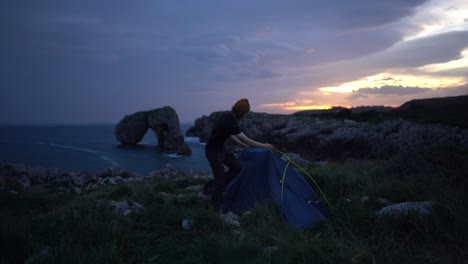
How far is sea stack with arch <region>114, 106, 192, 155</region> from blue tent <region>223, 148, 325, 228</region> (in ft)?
130

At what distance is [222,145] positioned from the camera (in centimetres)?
569

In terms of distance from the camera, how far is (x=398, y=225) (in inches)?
165

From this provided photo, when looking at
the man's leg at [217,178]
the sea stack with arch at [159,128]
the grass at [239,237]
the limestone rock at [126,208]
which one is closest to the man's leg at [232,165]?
the man's leg at [217,178]

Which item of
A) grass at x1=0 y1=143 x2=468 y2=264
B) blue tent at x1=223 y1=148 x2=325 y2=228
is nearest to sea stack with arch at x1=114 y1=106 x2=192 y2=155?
blue tent at x1=223 y1=148 x2=325 y2=228

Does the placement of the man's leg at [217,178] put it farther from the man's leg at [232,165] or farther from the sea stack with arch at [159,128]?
the sea stack with arch at [159,128]

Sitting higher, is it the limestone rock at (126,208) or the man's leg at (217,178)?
the man's leg at (217,178)

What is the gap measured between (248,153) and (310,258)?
9.79 feet

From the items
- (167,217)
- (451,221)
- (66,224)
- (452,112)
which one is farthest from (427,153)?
(452,112)

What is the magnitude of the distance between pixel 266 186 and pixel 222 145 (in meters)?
1.21

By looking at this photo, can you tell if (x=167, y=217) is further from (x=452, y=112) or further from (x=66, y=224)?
(x=452, y=112)

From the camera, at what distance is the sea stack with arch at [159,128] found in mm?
48006

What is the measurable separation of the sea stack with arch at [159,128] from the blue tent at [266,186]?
39662mm

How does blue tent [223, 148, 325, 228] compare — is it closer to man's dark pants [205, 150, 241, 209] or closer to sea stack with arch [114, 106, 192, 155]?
man's dark pants [205, 150, 241, 209]

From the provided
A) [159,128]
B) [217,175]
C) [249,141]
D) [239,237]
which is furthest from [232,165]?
[159,128]
